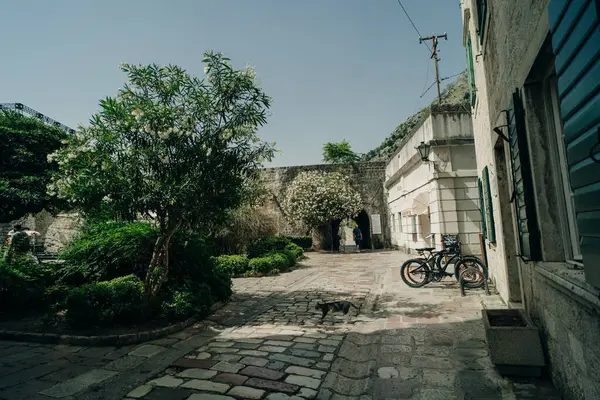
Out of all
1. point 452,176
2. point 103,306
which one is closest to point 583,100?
point 103,306

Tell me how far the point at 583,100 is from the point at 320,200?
17833 mm

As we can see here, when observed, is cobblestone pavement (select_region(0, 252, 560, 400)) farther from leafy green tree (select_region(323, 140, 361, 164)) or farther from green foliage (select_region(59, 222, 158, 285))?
leafy green tree (select_region(323, 140, 361, 164))

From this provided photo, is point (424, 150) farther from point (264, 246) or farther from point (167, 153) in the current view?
point (167, 153)

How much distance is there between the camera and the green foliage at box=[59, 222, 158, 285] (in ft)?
21.2

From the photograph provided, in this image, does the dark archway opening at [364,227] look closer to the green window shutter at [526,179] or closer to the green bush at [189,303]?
the green bush at [189,303]

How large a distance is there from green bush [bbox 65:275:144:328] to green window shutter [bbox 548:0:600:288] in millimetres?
5534

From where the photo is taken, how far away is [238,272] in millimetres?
11148

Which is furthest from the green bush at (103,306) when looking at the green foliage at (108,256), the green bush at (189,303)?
the green foliage at (108,256)

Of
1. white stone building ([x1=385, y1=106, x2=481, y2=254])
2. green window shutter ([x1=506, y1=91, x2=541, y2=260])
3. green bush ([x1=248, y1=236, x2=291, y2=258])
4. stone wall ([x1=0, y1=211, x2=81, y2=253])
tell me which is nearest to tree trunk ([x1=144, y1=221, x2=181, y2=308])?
green window shutter ([x1=506, y1=91, x2=541, y2=260])

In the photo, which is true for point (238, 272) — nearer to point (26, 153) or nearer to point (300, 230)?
point (26, 153)

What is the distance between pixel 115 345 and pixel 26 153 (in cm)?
1299

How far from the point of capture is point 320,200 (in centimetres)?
1956

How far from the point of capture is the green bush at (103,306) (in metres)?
5.04

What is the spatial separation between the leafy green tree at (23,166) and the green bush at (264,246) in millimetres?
8117
